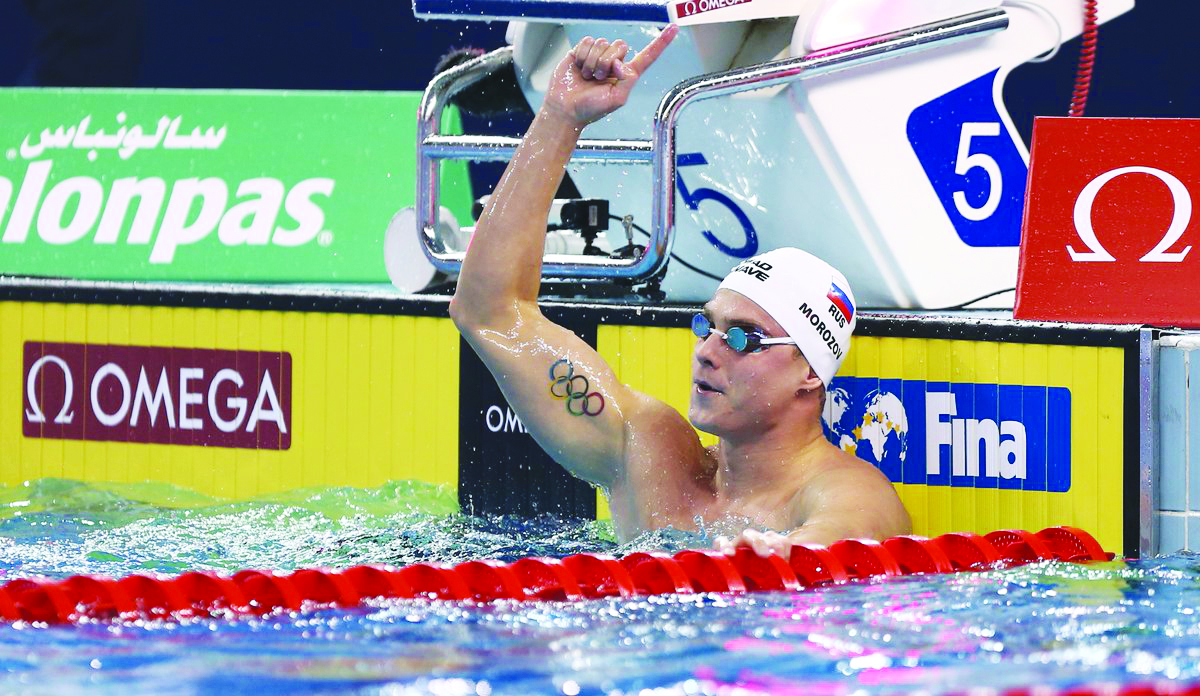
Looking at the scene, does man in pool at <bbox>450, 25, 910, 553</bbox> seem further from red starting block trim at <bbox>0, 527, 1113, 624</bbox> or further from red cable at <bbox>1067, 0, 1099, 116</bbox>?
red cable at <bbox>1067, 0, 1099, 116</bbox>

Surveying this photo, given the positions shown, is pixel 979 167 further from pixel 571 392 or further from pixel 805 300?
pixel 571 392

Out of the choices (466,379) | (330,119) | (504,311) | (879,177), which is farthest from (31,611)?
(330,119)

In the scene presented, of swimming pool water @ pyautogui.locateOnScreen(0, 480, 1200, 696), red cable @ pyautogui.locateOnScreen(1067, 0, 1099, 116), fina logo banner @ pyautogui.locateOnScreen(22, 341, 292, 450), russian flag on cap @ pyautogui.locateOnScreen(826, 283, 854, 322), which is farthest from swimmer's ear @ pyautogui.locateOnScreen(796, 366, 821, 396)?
fina logo banner @ pyautogui.locateOnScreen(22, 341, 292, 450)

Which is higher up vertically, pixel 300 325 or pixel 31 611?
pixel 300 325

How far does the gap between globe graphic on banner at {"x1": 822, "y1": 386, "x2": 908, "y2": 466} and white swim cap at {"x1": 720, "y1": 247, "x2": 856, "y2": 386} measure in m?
0.20

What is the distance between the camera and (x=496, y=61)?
4590 mm

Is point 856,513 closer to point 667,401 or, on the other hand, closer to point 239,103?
point 667,401

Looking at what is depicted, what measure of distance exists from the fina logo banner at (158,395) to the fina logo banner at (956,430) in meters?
1.46

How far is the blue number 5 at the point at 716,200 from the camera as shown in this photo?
13.8ft

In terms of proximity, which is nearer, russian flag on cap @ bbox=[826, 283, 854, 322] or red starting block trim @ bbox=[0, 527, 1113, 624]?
red starting block trim @ bbox=[0, 527, 1113, 624]

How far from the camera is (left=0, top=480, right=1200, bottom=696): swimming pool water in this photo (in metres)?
2.54

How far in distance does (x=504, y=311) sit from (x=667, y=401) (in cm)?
57

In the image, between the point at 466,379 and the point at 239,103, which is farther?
the point at 239,103

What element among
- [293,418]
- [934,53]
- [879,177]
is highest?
[934,53]
